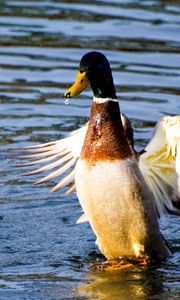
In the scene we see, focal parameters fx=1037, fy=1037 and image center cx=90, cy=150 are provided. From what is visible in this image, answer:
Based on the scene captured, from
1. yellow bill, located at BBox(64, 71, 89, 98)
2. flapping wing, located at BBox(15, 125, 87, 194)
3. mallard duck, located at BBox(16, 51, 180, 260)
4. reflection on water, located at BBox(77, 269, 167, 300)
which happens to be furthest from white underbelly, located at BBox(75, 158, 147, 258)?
flapping wing, located at BBox(15, 125, 87, 194)

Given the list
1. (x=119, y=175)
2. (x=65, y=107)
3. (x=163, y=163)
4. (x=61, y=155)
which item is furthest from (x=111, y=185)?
(x=65, y=107)

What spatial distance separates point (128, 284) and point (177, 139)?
3.81 feet

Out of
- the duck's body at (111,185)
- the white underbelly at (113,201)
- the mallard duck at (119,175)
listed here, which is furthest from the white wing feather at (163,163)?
the white underbelly at (113,201)

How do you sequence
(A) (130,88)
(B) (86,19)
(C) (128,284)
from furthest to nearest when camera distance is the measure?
(B) (86,19), (A) (130,88), (C) (128,284)

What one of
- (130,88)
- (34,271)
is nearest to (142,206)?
(34,271)

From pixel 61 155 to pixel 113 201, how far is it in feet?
4.68

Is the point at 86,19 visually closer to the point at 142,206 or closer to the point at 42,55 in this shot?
the point at 42,55

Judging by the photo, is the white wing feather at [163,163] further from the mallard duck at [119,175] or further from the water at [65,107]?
the water at [65,107]

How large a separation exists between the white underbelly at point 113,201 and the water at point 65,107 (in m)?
0.28

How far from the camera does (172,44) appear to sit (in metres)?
13.6

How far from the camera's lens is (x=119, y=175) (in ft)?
24.6

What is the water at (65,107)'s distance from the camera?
24.7 feet

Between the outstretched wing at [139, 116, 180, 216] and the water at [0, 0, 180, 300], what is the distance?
0.49 m

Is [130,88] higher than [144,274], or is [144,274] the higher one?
[130,88]
